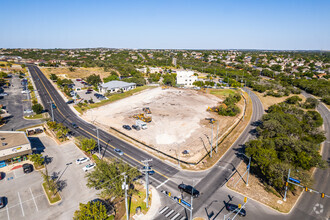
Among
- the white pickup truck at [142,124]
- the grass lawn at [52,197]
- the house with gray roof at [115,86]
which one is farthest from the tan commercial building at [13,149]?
the house with gray roof at [115,86]

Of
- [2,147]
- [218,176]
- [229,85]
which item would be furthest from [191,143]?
[229,85]

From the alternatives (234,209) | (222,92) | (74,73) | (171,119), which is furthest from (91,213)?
(74,73)

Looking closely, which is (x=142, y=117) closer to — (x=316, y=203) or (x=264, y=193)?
(x=264, y=193)

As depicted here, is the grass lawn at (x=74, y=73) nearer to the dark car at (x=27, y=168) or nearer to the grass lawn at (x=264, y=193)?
the dark car at (x=27, y=168)

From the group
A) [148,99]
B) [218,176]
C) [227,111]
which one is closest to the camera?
[218,176]

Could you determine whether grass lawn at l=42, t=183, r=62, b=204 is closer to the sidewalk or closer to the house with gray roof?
the sidewalk

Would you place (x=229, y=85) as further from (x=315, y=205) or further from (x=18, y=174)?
(x=18, y=174)

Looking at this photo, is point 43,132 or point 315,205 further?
point 43,132
